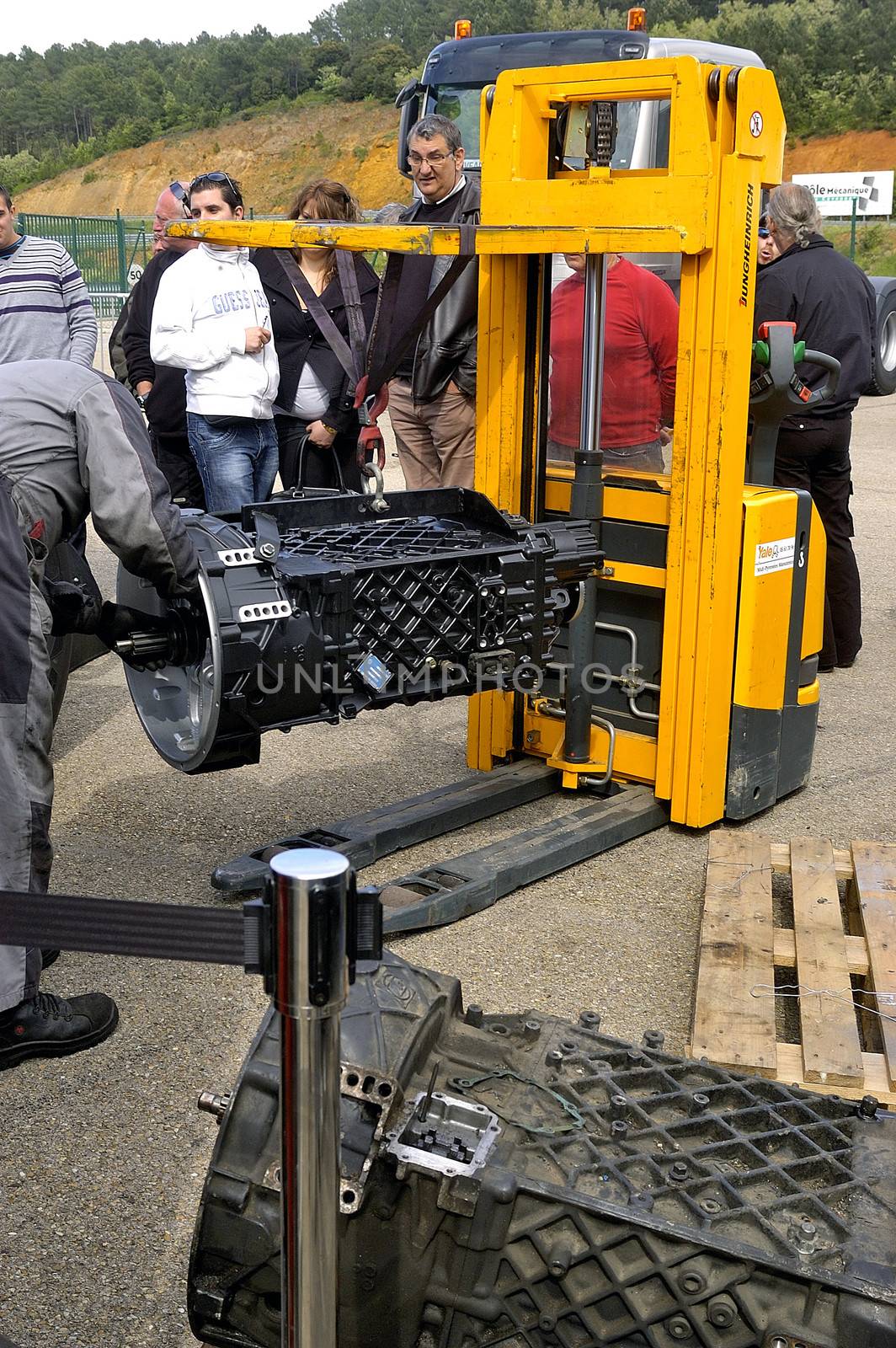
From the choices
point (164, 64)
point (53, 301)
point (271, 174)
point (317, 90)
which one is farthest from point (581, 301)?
point (164, 64)

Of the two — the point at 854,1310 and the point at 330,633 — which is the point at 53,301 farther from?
the point at 854,1310

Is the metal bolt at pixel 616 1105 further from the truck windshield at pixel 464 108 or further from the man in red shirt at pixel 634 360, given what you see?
the truck windshield at pixel 464 108

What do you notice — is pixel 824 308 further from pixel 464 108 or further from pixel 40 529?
pixel 464 108

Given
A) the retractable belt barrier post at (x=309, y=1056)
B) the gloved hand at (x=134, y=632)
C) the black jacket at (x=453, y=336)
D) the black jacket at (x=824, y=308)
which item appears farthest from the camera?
the black jacket at (x=824, y=308)

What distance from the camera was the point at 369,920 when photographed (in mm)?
1627

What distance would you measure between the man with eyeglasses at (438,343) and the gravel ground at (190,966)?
1.15 m

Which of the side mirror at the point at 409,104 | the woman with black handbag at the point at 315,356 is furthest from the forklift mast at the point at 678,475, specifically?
the side mirror at the point at 409,104

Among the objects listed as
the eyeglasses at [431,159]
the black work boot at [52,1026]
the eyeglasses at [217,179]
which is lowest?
the black work boot at [52,1026]

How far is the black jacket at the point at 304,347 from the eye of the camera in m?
5.84

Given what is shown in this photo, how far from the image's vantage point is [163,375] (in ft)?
19.8

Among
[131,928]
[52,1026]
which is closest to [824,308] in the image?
[52,1026]

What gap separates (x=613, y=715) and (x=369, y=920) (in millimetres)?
3150

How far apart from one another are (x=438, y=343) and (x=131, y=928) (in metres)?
4.16

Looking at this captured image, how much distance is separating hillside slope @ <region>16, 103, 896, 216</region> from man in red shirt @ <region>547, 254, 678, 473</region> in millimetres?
58026
